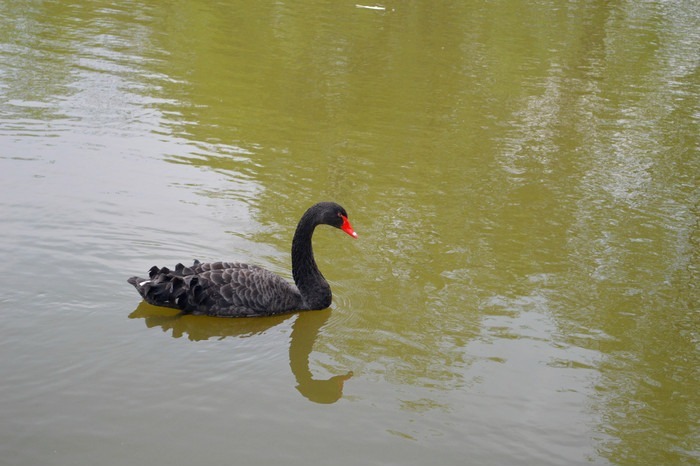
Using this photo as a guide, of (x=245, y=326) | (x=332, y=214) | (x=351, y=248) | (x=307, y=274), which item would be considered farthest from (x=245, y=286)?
(x=351, y=248)

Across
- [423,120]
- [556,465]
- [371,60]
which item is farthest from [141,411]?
[371,60]

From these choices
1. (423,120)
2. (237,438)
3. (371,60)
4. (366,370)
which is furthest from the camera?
(371,60)

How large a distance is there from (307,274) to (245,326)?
1.86 ft

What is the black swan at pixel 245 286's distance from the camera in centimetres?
572

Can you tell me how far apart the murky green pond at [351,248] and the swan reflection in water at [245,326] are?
29 mm

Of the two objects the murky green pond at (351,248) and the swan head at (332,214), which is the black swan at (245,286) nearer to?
the swan head at (332,214)

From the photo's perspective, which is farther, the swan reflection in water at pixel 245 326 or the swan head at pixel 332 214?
the swan head at pixel 332 214

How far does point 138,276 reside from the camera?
6242mm

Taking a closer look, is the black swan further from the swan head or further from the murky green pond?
the murky green pond

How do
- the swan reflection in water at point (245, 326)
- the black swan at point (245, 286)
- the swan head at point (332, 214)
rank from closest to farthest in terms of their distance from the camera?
the swan reflection in water at point (245, 326)
the black swan at point (245, 286)
the swan head at point (332, 214)

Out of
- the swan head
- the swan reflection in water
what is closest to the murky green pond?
the swan reflection in water

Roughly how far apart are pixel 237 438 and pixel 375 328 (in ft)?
5.32

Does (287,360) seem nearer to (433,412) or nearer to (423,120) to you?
(433,412)

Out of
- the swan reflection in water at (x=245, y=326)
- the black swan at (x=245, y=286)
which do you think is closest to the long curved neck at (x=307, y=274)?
the black swan at (x=245, y=286)
